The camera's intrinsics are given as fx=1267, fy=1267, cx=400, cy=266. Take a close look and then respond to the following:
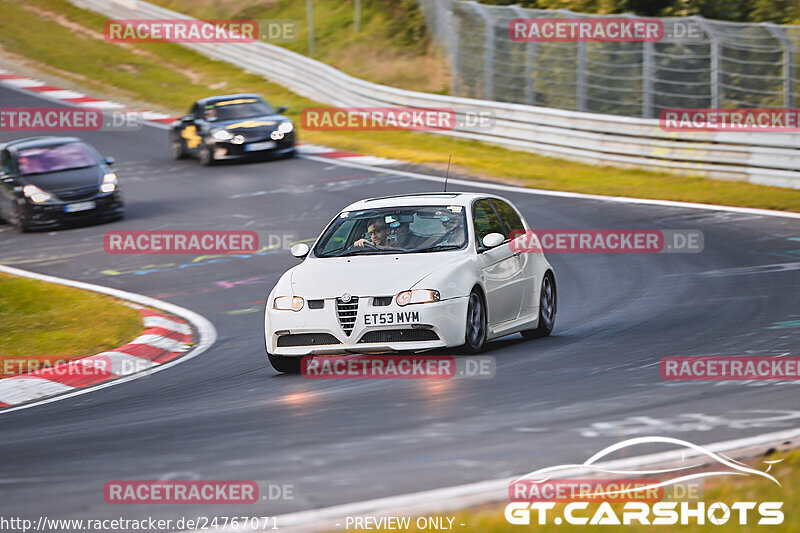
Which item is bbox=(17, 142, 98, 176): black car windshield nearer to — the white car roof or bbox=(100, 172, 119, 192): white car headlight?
bbox=(100, 172, 119, 192): white car headlight

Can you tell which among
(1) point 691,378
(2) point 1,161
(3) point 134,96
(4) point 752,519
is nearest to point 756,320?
(1) point 691,378

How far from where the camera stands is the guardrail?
20766 mm

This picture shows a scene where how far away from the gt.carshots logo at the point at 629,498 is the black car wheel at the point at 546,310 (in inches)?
222

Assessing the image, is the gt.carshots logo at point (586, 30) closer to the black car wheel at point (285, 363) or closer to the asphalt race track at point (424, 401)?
the asphalt race track at point (424, 401)

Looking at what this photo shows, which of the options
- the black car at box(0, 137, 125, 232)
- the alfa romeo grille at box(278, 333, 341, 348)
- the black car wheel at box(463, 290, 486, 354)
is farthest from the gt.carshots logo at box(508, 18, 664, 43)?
the alfa romeo grille at box(278, 333, 341, 348)

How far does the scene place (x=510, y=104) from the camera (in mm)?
26812

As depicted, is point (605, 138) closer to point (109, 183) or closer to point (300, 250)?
point (109, 183)

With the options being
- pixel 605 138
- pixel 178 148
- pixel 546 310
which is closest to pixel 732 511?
pixel 546 310

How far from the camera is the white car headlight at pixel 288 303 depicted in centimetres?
1027

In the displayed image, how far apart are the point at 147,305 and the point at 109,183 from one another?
7.27 m

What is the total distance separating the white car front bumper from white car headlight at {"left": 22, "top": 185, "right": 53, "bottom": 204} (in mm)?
12701

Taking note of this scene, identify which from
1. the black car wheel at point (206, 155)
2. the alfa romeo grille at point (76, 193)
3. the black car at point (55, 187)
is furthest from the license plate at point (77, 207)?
the black car wheel at point (206, 155)

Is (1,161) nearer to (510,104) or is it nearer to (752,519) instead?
(510,104)

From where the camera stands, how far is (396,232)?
11.0m
